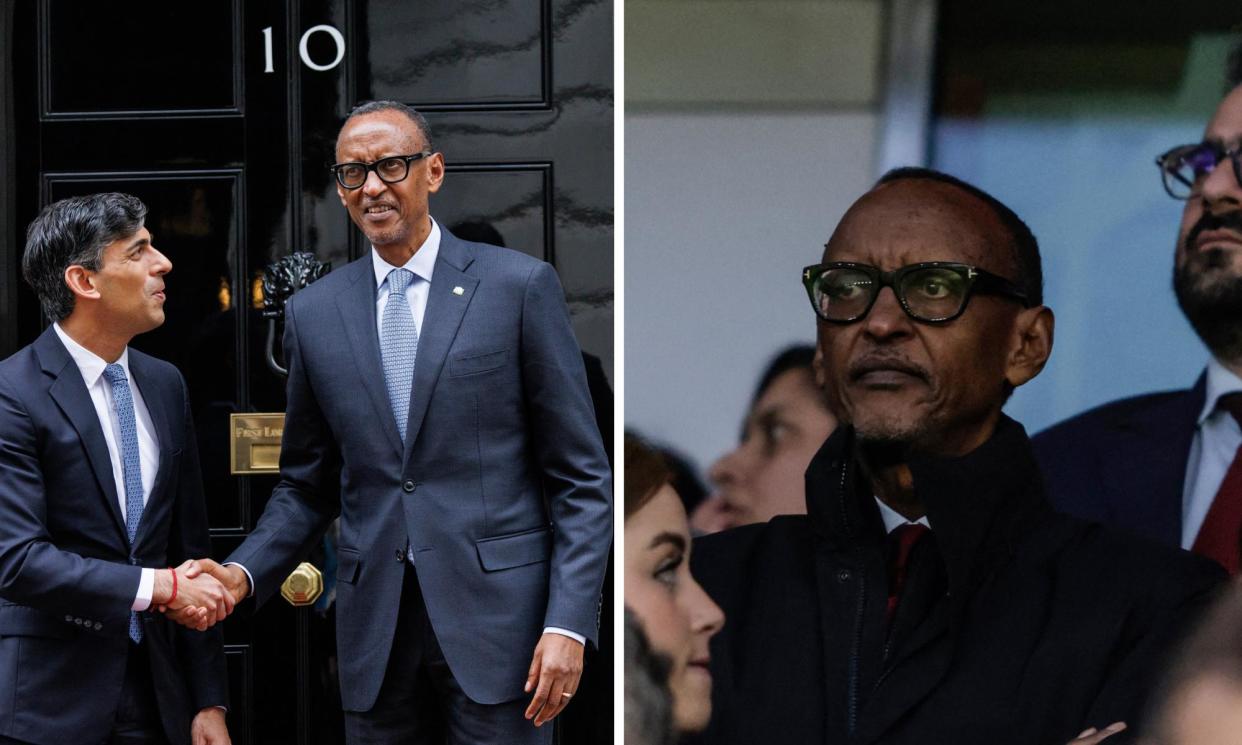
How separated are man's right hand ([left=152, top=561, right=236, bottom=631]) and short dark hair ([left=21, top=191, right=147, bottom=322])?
2.01 ft

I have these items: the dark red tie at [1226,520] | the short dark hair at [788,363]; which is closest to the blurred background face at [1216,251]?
the dark red tie at [1226,520]

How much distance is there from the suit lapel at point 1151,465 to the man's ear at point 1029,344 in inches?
9.9

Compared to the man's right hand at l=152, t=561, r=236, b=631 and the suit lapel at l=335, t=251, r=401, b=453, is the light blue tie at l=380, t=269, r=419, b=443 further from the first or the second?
the man's right hand at l=152, t=561, r=236, b=631

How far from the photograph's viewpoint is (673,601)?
3598 mm

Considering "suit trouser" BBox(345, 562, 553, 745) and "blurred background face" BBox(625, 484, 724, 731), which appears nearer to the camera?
"suit trouser" BBox(345, 562, 553, 745)

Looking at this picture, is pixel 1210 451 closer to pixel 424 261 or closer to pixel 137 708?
pixel 424 261

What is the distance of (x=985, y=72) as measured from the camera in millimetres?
3404

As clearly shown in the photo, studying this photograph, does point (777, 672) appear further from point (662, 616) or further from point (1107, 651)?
point (1107, 651)

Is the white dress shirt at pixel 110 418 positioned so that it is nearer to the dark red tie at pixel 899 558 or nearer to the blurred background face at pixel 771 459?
the blurred background face at pixel 771 459

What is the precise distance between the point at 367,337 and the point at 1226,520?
207 cm

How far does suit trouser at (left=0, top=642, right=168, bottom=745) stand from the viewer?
2945 mm

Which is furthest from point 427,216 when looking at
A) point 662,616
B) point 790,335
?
point 662,616

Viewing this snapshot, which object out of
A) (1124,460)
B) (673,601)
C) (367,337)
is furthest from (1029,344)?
(367,337)

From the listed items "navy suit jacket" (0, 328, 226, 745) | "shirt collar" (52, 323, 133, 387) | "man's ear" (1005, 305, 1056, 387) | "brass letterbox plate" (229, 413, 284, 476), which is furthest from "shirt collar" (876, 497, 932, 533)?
"shirt collar" (52, 323, 133, 387)
